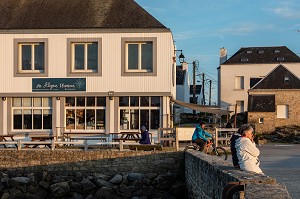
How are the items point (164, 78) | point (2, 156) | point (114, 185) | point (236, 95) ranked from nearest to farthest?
point (114, 185) < point (2, 156) < point (164, 78) < point (236, 95)

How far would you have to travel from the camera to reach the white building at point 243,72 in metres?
61.6

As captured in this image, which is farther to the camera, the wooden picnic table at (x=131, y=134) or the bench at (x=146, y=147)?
the wooden picnic table at (x=131, y=134)

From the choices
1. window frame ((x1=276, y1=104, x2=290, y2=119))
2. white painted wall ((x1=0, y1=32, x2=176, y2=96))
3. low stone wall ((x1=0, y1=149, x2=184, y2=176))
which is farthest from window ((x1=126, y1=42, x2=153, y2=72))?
window frame ((x1=276, y1=104, x2=290, y2=119))

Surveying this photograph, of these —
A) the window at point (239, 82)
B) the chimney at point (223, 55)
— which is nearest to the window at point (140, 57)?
the window at point (239, 82)

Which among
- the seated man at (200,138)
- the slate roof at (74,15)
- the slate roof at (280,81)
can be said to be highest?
the slate roof at (74,15)

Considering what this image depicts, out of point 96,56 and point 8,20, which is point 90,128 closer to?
point 96,56

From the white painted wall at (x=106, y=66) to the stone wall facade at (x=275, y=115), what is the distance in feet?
65.7

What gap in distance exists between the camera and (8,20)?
99.2ft

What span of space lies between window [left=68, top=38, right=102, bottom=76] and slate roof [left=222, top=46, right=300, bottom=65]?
35.9m

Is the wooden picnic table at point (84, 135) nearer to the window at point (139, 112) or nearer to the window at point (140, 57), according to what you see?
the window at point (139, 112)

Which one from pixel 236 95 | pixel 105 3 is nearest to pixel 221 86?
pixel 236 95

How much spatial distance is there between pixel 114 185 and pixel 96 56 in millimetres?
9413

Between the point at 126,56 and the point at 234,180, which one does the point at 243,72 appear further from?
the point at 234,180

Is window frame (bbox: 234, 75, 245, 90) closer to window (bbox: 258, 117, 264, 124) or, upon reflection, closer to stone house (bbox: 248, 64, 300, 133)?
stone house (bbox: 248, 64, 300, 133)
